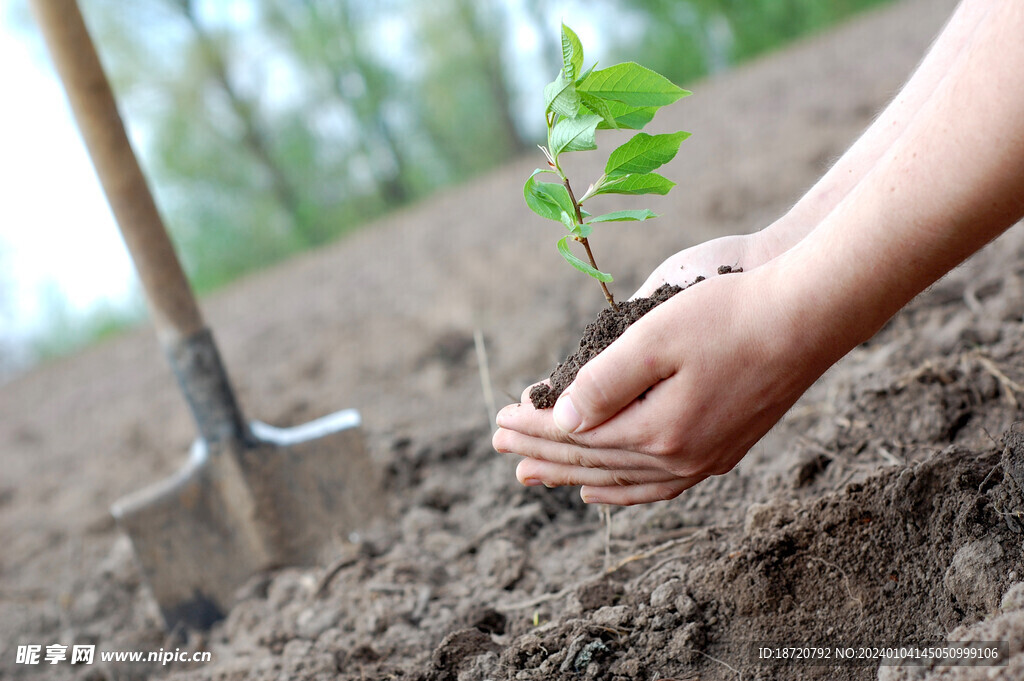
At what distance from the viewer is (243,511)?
2.11 meters

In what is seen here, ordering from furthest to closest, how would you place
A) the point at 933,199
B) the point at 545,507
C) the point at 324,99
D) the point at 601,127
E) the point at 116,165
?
1. the point at 324,99
2. the point at 116,165
3. the point at 545,507
4. the point at 601,127
5. the point at 933,199

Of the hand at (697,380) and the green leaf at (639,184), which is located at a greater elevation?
the green leaf at (639,184)

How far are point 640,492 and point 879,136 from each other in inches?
25.2

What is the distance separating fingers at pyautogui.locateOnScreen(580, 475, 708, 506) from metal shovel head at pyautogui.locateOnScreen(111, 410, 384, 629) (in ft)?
3.66

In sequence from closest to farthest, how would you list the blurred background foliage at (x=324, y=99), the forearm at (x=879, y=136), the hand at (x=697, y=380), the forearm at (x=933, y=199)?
the forearm at (x=933, y=199), the hand at (x=697, y=380), the forearm at (x=879, y=136), the blurred background foliage at (x=324, y=99)

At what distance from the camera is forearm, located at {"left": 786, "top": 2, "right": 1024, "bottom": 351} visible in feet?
2.49

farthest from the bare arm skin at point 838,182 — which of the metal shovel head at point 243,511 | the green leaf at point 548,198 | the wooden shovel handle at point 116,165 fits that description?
the wooden shovel handle at point 116,165

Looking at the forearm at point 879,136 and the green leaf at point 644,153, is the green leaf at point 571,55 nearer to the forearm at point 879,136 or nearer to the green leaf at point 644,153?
the green leaf at point 644,153

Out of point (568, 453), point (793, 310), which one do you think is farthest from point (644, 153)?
point (568, 453)

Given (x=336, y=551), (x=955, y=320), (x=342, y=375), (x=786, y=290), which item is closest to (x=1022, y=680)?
(x=786, y=290)

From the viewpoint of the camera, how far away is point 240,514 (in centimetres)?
211

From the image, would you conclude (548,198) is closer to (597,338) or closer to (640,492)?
(597,338)

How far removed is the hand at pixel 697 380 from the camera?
0.89 meters

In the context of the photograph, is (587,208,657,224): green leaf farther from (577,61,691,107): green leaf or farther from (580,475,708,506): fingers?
(580,475,708,506): fingers
